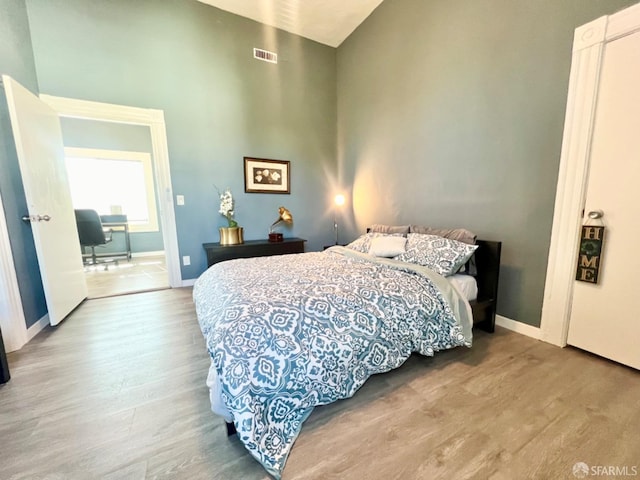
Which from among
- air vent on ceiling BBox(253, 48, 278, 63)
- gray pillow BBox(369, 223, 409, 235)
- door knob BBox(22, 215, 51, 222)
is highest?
air vent on ceiling BBox(253, 48, 278, 63)

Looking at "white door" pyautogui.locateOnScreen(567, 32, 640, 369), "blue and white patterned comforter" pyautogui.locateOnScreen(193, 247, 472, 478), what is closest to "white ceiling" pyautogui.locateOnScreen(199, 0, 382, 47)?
"white door" pyautogui.locateOnScreen(567, 32, 640, 369)

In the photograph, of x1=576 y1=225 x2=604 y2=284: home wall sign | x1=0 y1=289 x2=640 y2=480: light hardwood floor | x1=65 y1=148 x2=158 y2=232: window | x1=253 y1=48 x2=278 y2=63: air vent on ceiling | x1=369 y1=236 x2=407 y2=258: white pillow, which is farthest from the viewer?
x1=65 y1=148 x2=158 y2=232: window

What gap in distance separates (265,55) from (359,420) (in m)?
4.11

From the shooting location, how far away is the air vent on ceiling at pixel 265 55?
3.36m

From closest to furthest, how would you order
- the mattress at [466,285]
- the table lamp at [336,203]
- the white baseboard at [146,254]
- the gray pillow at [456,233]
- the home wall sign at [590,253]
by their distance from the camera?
the home wall sign at [590,253]
the mattress at [466,285]
the gray pillow at [456,233]
the table lamp at [336,203]
the white baseboard at [146,254]

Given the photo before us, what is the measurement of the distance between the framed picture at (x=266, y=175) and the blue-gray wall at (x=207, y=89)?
0.09 m

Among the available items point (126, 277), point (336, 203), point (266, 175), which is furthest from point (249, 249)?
point (126, 277)

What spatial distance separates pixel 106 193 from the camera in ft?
17.8

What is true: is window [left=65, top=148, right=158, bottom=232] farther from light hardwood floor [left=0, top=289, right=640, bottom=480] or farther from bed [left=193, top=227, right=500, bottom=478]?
bed [left=193, top=227, right=500, bottom=478]

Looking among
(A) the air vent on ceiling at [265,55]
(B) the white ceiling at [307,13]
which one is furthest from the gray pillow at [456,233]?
(A) the air vent on ceiling at [265,55]

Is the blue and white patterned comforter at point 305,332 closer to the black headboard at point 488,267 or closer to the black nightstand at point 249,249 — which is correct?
Answer: the black headboard at point 488,267

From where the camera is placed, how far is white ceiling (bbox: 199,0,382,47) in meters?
3.00

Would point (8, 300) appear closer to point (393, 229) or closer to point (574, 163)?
point (393, 229)

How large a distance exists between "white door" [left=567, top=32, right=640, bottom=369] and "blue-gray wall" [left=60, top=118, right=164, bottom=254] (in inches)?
266
